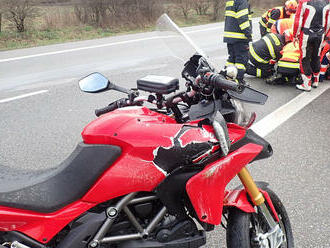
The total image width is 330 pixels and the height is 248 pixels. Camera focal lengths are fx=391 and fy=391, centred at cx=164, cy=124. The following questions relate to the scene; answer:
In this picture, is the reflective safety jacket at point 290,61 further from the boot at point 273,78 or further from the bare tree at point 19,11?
the bare tree at point 19,11

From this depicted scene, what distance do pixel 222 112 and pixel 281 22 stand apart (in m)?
7.07

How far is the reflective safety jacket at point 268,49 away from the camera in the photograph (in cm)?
766

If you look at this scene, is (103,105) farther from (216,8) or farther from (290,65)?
(216,8)

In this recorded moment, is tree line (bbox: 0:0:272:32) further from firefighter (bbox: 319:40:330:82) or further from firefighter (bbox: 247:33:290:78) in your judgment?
firefighter (bbox: 319:40:330:82)

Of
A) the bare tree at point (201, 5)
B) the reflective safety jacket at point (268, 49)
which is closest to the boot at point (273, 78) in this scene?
the reflective safety jacket at point (268, 49)

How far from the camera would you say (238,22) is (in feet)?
21.5

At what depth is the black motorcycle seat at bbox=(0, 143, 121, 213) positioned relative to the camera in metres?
1.91

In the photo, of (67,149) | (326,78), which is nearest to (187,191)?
(67,149)

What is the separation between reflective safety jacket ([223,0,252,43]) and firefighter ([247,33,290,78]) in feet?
3.57

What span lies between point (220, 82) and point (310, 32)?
18.5 feet

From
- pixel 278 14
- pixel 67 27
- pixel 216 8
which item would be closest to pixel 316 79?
pixel 278 14

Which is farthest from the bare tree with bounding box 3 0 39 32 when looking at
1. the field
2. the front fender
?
the front fender

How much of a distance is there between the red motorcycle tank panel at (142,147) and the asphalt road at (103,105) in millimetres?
485

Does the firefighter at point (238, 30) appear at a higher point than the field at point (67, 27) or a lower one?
higher
